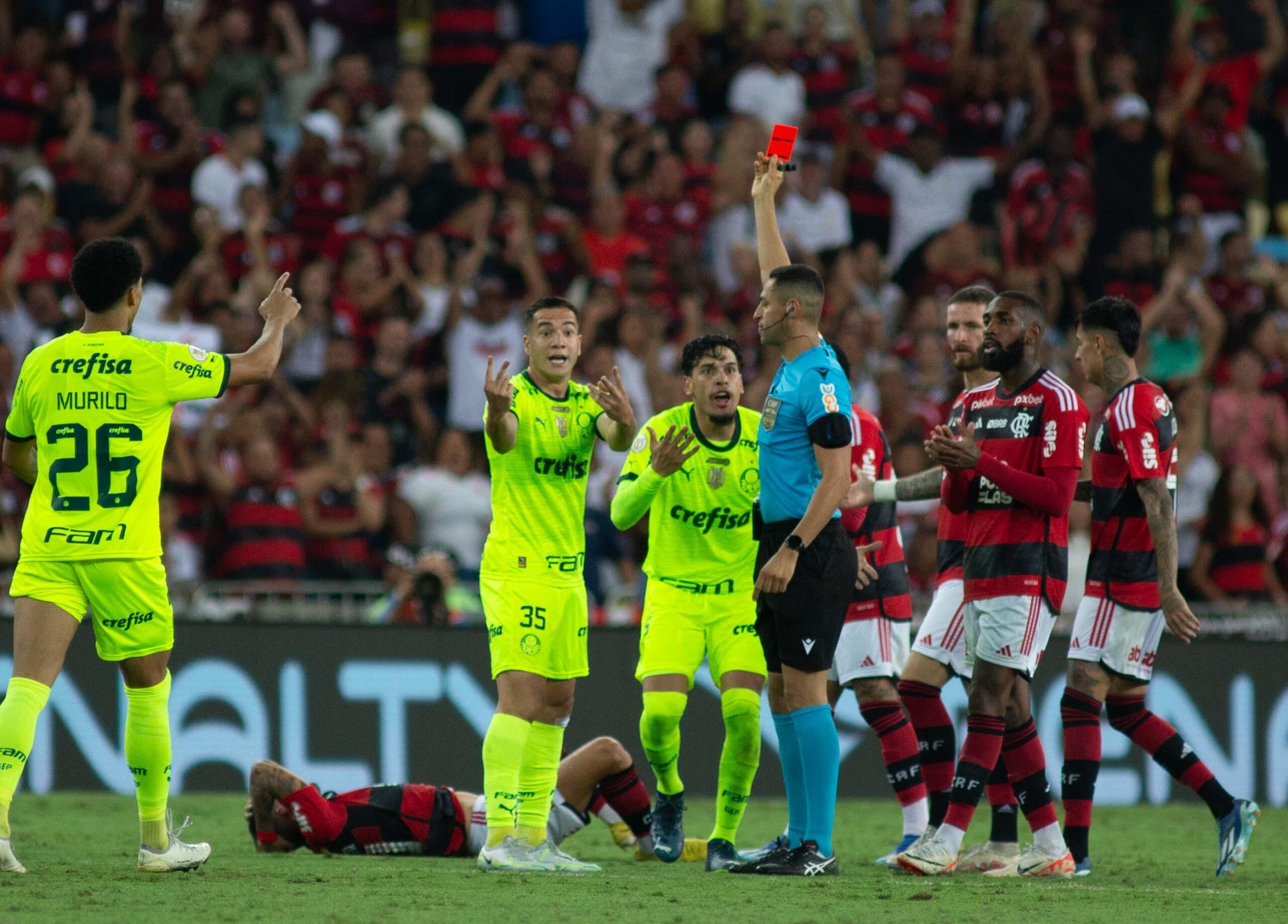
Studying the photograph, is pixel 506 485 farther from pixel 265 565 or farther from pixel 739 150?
pixel 739 150

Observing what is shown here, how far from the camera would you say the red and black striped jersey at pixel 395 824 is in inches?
343

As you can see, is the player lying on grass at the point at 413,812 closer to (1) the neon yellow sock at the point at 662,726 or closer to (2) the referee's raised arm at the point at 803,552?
(1) the neon yellow sock at the point at 662,726

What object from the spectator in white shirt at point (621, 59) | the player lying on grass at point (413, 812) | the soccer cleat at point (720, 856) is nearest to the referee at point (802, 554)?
the soccer cleat at point (720, 856)

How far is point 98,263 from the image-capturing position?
291 inches

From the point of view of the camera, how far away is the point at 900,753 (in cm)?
898

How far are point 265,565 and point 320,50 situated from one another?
23.6ft

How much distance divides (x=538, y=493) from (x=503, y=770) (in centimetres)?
130

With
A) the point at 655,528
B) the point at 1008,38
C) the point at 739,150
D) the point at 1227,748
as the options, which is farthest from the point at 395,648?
the point at 1008,38

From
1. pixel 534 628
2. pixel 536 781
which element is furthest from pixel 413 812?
pixel 534 628

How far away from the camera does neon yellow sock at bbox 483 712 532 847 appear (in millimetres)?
7781

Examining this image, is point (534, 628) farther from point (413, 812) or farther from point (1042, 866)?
point (1042, 866)

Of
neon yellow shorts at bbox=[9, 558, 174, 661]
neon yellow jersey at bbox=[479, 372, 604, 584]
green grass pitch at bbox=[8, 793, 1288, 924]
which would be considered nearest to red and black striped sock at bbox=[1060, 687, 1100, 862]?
green grass pitch at bbox=[8, 793, 1288, 924]

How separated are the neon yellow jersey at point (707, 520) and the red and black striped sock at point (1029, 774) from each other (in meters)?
1.54

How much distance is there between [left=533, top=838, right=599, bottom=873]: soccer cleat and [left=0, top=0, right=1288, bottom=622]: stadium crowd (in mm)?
4551
